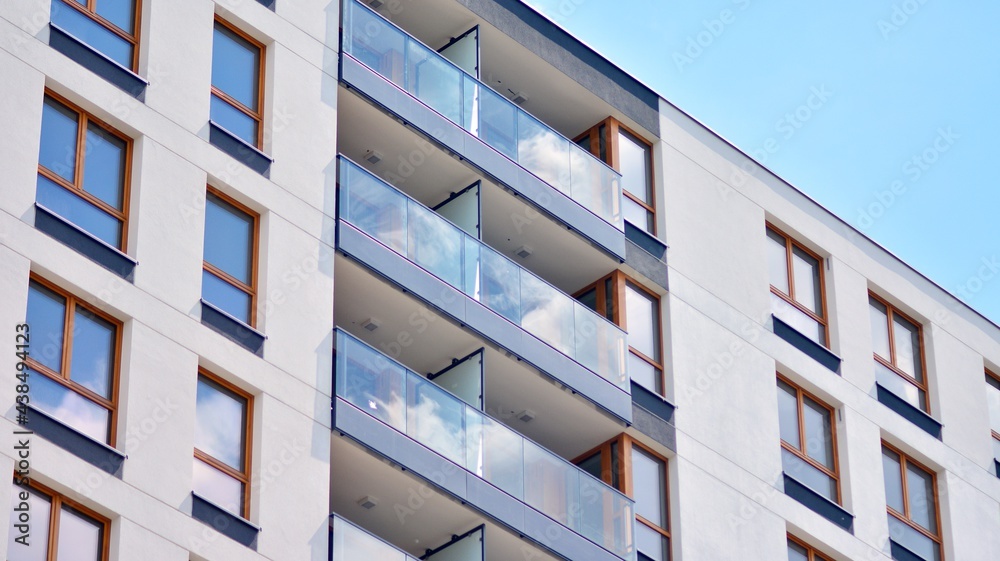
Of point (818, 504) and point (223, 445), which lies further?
point (818, 504)

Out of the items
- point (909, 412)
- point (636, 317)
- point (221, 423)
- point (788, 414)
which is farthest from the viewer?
point (909, 412)

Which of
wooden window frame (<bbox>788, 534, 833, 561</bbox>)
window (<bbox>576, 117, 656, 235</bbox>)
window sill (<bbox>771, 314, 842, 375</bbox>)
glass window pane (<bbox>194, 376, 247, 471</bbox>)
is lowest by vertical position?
glass window pane (<bbox>194, 376, 247, 471</bbox>)

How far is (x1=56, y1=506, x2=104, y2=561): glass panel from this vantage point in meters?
26.6

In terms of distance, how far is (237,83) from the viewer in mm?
31953

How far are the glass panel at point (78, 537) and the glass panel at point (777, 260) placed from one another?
16.4m

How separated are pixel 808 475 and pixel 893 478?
2761 millimetres

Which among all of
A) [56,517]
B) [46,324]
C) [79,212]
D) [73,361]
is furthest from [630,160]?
[56,517]

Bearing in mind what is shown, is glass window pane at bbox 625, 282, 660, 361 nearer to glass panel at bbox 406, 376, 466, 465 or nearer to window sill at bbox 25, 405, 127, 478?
glass panel at bbox 406, 376, 466, 465

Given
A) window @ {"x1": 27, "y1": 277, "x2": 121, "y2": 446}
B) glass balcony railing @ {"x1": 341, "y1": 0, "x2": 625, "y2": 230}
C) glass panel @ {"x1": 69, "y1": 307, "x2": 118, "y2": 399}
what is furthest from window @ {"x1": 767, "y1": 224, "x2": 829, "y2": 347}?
window @ {"x1": 27, "y1": 277, "x2": 121, "y2": 446}

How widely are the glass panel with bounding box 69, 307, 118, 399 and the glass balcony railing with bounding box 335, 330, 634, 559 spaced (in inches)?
153

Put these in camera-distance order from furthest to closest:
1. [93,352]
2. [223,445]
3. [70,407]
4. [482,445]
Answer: [482,445] < [223,445] < [93,352] < [70,407]

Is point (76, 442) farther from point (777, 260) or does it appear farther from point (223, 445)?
point (777, 260)

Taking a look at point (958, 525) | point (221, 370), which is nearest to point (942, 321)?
point (958, 525)

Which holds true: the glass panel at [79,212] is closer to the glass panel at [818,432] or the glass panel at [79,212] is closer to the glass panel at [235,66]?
the glass panel at [235,66]
